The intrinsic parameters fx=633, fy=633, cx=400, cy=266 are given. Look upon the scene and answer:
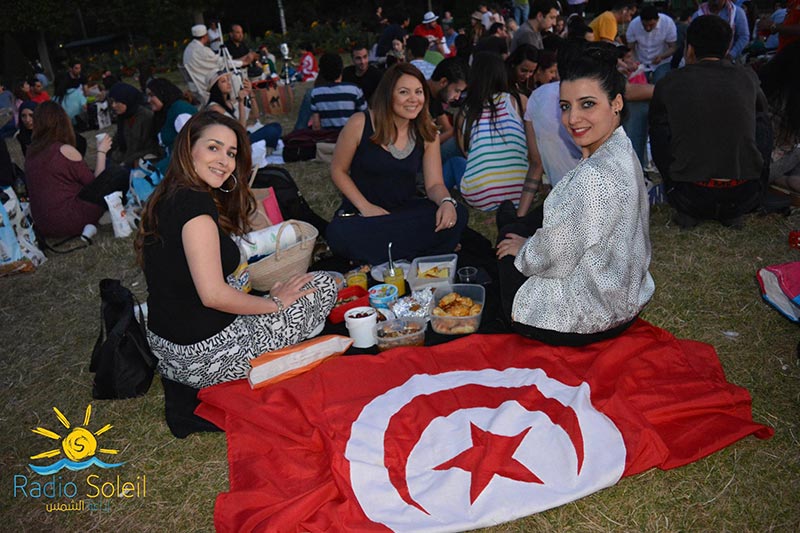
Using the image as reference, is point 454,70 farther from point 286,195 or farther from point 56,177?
point 56,177

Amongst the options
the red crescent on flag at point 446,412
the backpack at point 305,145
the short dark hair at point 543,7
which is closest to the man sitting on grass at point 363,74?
the backpack at point 305,145

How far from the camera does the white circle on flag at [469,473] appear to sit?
105 inches

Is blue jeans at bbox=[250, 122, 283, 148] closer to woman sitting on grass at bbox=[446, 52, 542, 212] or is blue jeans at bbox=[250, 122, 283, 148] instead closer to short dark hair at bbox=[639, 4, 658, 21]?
woman sitting on grass at bbox=[446, 52, 542, 212]

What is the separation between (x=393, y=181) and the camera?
5070mm

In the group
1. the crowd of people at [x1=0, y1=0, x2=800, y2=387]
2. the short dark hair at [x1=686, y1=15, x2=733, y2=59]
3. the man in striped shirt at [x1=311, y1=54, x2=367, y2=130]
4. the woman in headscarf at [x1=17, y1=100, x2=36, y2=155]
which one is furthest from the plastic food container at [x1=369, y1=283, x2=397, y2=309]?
the woman in headscarf at [x1=17, y1=100, x2=36, y2=155]

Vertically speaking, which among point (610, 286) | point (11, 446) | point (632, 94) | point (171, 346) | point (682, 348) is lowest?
point (11, 446)

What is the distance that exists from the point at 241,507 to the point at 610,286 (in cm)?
210

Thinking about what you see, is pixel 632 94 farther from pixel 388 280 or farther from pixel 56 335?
pixel 56 335

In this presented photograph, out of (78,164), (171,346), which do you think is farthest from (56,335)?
(78,164)

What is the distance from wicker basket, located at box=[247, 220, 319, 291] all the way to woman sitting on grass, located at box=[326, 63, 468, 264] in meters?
0.33

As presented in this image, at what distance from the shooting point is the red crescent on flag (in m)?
2.88

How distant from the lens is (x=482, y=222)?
5.91 m

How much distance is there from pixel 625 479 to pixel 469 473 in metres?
0.71

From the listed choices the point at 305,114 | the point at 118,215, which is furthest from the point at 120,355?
the point at 305,114
